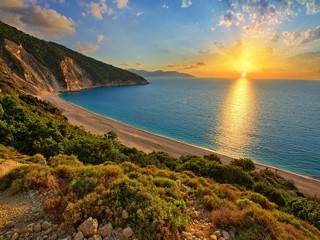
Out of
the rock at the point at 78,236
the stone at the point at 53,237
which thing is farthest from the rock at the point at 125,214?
the stone at the point at 53,237

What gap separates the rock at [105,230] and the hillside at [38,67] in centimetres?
7937

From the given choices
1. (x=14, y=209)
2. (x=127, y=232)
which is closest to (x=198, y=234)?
(x=127, y=232)

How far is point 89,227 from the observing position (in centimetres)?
523

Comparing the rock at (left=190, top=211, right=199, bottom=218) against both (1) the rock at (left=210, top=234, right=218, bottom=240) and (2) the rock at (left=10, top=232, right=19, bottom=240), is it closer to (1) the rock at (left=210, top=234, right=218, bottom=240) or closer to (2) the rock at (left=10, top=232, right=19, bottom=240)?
(1) the rock at (left=210, top=234, right=218, bottom=240)

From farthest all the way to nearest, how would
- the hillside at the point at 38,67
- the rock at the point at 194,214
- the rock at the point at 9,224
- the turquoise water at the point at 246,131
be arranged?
the hillside at the point at 38,67 < the turquoise water at the point at 246,131 < the rock at the point at 194,214 < the rock at the point at 9,224

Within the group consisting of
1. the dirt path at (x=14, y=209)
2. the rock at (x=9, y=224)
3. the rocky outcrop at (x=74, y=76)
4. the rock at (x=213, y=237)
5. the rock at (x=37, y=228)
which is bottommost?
the dirt path at (x=14, y=209)

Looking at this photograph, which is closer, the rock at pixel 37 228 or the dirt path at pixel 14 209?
the rock at pixel 37 228

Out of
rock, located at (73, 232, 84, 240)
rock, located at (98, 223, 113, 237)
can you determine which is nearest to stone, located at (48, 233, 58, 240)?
rock, located at (73, 232, 84, 240)

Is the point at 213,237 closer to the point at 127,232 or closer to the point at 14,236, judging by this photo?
the point at 127,232

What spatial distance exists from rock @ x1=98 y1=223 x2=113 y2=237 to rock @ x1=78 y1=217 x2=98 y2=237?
0.13 meters

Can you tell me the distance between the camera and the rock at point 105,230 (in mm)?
5242

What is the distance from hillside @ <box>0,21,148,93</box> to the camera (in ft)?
285

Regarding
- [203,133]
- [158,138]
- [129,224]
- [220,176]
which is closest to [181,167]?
[220,176]

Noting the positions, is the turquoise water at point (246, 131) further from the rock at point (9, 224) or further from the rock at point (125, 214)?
the rock at point (9, 224)
